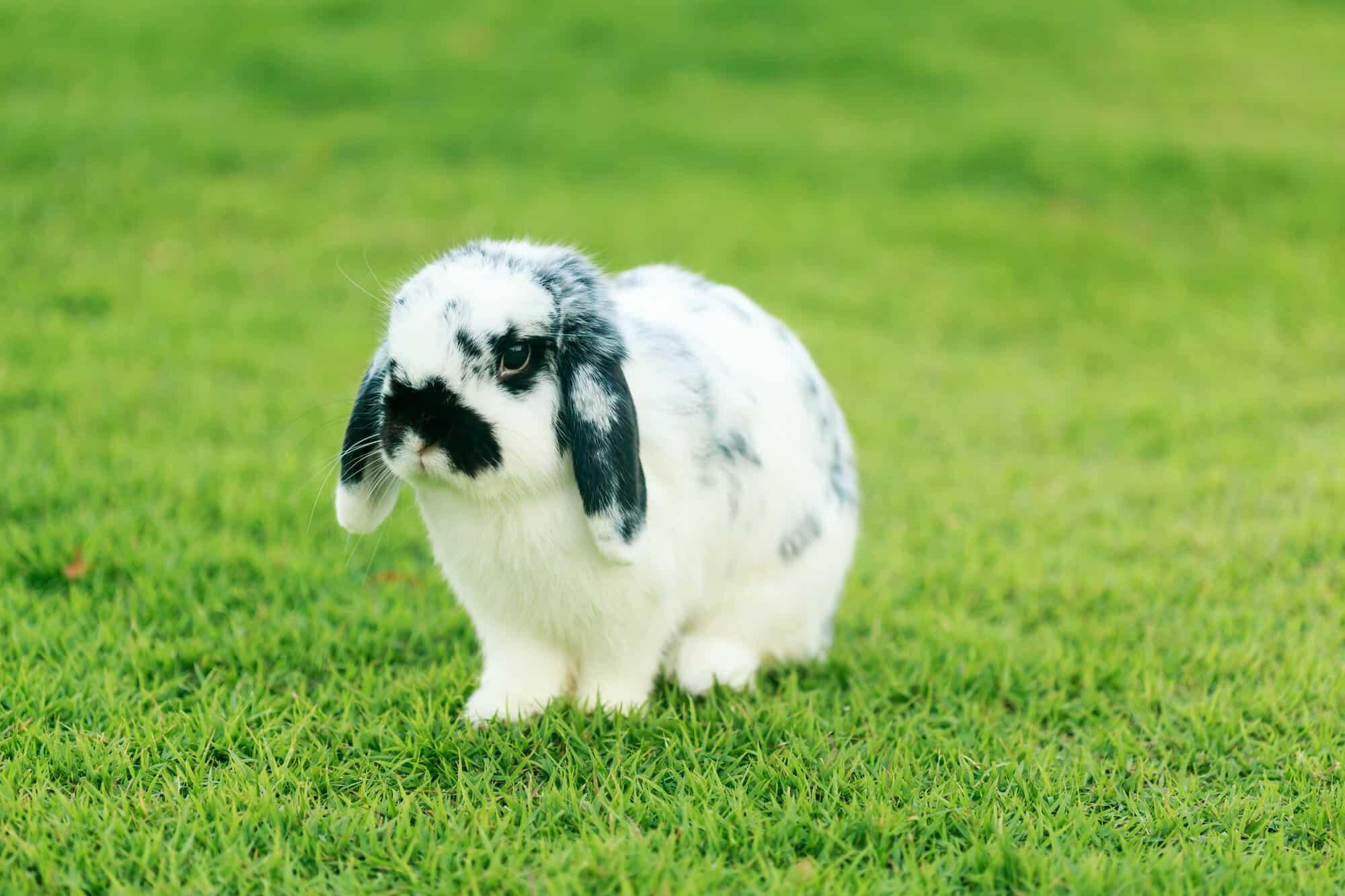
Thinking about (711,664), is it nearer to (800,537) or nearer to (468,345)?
(800,537)

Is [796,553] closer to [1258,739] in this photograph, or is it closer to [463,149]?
[1258,739]

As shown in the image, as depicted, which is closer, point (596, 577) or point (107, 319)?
point (596, 577)

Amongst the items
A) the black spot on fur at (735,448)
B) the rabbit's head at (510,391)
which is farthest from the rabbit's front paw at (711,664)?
the rabbit's head at (510,391)

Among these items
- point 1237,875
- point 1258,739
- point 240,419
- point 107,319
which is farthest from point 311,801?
point 107,319

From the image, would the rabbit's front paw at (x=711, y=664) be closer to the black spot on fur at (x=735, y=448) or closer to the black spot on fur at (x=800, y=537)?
the black spot on fur at (x=800, y=537)

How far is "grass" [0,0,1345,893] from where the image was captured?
8.62 feet

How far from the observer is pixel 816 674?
3.43 meters

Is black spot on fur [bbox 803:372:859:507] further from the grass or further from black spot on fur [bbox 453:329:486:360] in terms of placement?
black spot on fur [bbox 453:329:486:360]

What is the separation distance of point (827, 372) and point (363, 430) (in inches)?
163

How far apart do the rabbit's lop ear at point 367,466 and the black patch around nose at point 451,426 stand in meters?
0.12

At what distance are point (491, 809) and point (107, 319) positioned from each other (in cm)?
455

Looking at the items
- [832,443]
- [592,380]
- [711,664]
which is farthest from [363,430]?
[832,443]

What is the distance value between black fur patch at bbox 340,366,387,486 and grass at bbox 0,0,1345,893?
29cm

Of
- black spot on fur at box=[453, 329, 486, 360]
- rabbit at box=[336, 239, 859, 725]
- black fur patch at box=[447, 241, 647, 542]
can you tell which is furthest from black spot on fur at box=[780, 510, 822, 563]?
black spot on fur at box=[453, 329, 486, 360]
